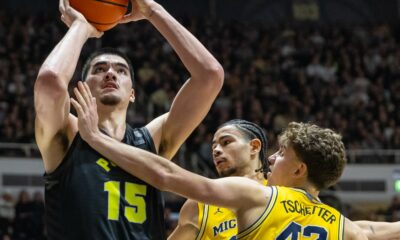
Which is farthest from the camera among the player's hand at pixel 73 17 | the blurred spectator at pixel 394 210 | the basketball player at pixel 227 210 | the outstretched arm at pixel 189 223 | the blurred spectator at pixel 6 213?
the blurred spectator at pixel 394 210

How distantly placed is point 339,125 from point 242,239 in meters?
11.5

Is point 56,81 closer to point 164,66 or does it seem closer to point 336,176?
point 336,176

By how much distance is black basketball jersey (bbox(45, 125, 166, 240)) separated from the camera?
3.18m

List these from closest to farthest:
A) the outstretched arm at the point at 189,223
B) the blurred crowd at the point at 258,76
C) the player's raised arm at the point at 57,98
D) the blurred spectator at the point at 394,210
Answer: the player's raised arm at the point at 57,98 → the outstretched arm at the point at 189,223 → the blurred spectator at the point at 394,210 → the blurred crowd at the point at 258,76

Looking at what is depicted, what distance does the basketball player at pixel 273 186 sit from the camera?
10.4ft

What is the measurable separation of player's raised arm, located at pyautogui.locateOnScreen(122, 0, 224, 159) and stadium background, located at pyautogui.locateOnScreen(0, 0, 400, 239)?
22.0ft

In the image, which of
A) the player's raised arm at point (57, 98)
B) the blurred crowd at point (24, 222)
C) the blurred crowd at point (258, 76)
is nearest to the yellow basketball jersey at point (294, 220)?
the player's raised arm at point (57, 98)

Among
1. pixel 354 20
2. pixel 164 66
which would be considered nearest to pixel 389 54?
pixel 354 20

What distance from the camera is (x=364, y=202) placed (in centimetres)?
1474

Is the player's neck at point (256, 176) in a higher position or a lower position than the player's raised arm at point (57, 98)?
lower

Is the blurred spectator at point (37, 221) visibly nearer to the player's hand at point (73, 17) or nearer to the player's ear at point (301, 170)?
the player's hand at point (73, 17)

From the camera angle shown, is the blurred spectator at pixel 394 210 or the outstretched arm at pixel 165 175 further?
the blurred spectator at pixel 394 210

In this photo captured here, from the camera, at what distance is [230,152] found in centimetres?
467

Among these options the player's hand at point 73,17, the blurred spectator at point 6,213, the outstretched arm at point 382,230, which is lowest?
the blurred spectator at point 6,213
